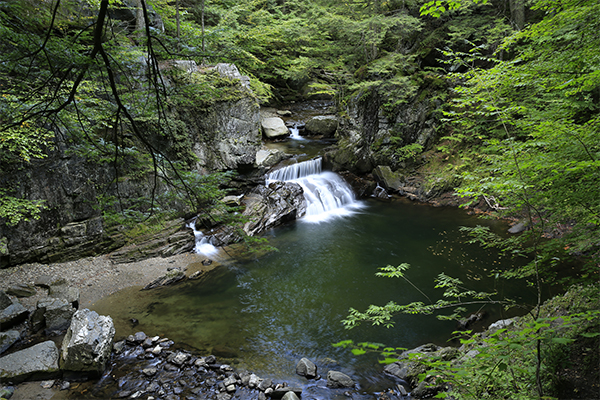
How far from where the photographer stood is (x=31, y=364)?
4.71 m

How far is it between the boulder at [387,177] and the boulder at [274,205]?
455 centimetres

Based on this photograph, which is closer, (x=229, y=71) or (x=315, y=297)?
(x=315, y=297)

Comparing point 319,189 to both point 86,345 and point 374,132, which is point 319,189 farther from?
point 86,345

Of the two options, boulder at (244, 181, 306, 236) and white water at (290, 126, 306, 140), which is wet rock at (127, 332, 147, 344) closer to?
boulder at (244, 181, 306, 236)

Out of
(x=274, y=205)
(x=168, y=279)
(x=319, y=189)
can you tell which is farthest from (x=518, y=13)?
(x=168, y=279)

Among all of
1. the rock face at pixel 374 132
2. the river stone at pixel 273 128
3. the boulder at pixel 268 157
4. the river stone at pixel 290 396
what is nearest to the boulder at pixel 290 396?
the river stone at pixel 290 396

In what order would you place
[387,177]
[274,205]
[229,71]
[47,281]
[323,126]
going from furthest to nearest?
[323,126], [387,177], [229,71], [274,205], [47,281]

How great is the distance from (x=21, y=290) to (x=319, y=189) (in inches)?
429

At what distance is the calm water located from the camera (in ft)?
19.1

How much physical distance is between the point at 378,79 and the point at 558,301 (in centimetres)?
1327

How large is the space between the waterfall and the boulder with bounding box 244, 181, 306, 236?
22.0 inches

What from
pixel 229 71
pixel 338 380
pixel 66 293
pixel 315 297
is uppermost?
pixel 229 71

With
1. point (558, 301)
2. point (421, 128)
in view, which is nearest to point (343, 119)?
point (421, 128)

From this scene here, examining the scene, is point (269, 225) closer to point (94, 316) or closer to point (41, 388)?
point (94, 316)
